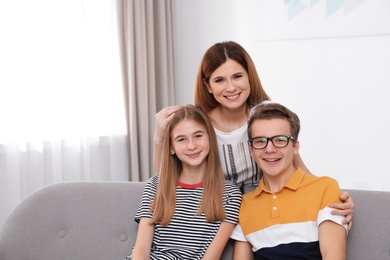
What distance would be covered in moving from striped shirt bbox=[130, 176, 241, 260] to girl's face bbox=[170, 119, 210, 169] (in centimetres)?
12

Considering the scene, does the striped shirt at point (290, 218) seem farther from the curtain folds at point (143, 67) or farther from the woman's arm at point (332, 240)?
the curtain folds at point (143, 67)

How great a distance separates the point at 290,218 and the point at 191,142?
1.46ft

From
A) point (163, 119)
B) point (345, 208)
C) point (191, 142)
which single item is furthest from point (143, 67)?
point (345, 208)

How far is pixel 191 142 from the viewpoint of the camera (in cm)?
197

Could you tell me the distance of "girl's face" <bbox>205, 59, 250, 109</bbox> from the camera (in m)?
2.00

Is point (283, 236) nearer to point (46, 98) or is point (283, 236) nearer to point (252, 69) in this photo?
point (252, 69)

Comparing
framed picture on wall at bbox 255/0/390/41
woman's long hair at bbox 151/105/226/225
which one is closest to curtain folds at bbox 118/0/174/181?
framed picture on wall at bbox 255/0/390/41

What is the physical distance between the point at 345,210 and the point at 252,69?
625 millimetres

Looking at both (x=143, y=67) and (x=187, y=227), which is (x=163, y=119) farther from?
(x=143, y=67)

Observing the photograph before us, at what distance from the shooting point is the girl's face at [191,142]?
→ 197 cm

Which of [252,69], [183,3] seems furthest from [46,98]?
[252,69]

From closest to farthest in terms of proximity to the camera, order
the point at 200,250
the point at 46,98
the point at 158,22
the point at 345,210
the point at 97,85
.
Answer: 1. the point at 345,210
2. the point at 200,250
3. the point at 46,98
4. the point at 97,85
5. the point at 158,22

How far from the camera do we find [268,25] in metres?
3.60

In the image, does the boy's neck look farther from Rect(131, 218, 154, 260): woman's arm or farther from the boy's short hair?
Rect(131, 218, 154, 260): woman's arm
